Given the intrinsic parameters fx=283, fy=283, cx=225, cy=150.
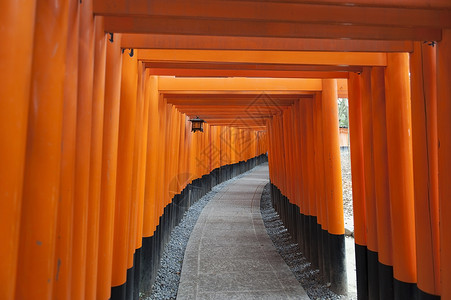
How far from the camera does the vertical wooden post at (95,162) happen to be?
208cm

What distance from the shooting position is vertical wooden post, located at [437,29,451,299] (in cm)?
222

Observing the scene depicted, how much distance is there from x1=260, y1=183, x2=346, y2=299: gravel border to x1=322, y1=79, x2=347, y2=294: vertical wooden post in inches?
10.6

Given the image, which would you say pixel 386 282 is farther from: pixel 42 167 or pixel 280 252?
pixel 280 252

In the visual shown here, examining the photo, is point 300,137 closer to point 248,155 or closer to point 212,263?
point 212,263

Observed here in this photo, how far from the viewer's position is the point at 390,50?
9.09 feet

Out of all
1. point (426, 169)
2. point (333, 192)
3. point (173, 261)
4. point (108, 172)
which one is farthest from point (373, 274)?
point (173, 261)

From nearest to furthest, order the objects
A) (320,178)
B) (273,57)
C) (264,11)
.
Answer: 1. (264,11)
2. (273,57)
3. (320,178)

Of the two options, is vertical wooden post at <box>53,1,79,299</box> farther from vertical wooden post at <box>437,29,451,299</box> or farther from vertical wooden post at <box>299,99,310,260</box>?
vertical wooden post at <box>299,99,310,260</box>

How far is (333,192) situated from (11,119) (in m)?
4.73

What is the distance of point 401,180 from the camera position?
118 inches

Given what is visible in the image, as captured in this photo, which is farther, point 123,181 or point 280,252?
point 280,252

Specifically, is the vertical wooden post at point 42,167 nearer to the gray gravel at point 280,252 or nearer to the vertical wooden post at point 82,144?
the vertical wooden post at point 82,144

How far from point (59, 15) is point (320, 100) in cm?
469

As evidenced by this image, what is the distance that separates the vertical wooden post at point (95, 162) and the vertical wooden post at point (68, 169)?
40cm
